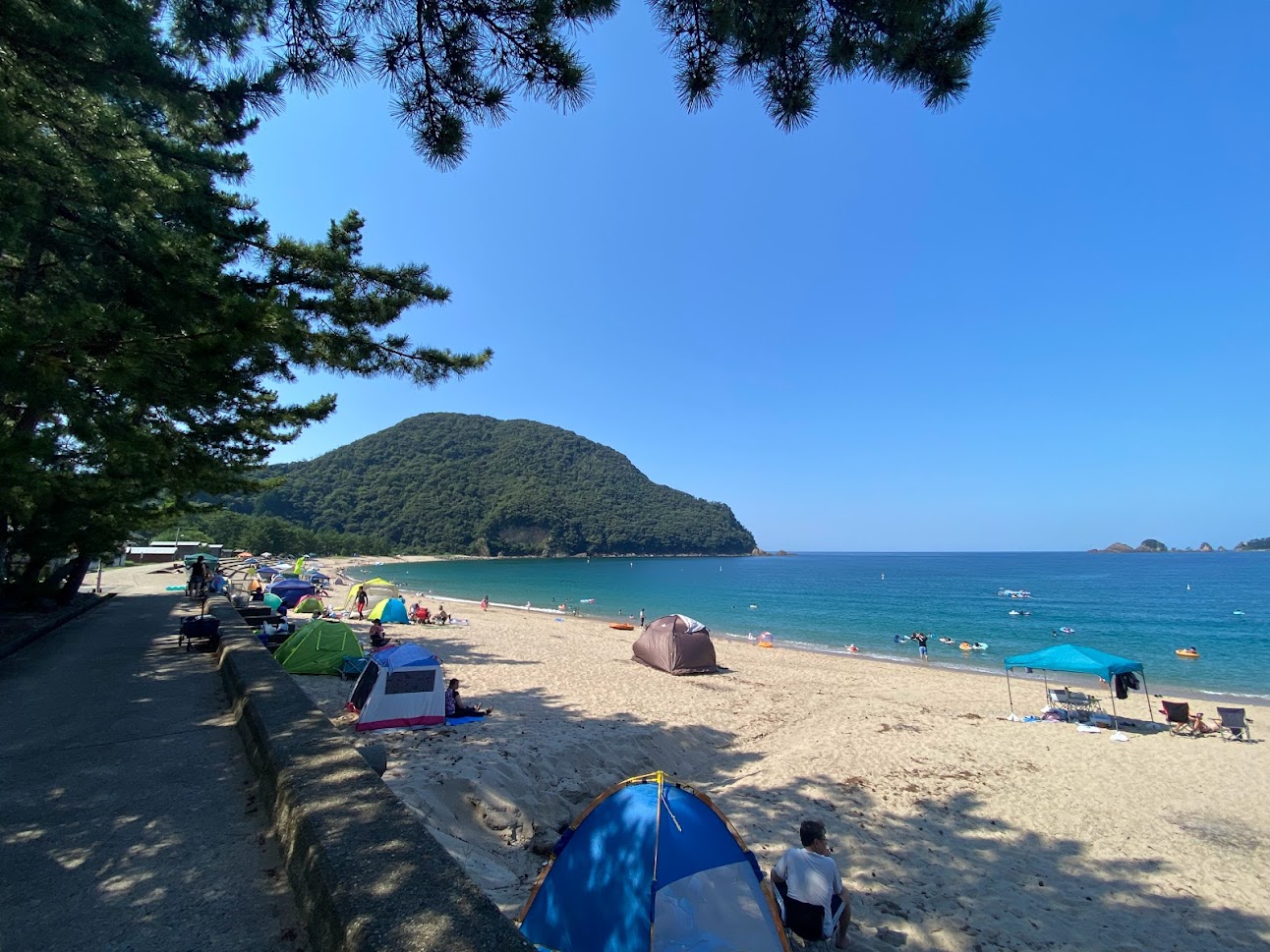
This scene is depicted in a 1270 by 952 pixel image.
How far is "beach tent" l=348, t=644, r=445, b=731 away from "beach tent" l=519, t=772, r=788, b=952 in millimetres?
5011

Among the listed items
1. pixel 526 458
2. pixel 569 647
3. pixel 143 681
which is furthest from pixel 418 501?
pixel 143 681

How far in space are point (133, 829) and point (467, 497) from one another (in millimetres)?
162437

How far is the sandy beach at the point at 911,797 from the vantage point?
19.2 ft

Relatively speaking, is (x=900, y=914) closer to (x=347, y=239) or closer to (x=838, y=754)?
(x=838, y=754)

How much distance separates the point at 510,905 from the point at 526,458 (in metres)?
186

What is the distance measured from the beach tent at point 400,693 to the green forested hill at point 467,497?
137 metres

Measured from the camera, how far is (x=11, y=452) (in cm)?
442

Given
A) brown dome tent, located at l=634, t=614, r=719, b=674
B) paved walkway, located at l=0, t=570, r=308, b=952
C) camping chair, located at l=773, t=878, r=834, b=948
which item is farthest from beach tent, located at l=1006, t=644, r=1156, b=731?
paved walkway, located at l=0, t=570, r=308, b=952

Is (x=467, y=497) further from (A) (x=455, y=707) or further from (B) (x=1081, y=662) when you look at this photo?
(B) (x=1081, y=662)

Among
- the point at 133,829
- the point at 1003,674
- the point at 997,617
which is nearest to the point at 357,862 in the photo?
the point at 133,829

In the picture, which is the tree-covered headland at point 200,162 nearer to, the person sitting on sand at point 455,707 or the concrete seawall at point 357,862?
the concrete seawall at point 357,862

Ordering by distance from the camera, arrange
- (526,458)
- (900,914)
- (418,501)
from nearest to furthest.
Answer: (900,914) < (418,501) < (526,458)

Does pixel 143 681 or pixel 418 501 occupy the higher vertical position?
pixel 418 501

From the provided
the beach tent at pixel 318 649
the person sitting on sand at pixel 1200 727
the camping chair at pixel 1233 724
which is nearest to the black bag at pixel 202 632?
the beach tent at pixel 318 649
